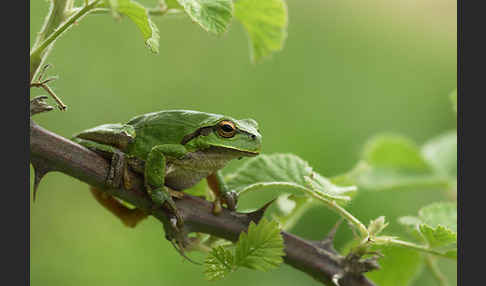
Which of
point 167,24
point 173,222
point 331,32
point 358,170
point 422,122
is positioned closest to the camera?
point 173,222

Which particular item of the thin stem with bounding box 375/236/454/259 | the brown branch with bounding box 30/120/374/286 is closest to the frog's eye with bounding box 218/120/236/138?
the brown branch with bounding box 30/120/374/286

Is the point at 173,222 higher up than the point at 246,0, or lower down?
lower down

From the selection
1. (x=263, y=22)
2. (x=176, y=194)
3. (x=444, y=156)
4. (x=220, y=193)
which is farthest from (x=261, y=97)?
(x=176, y=194)

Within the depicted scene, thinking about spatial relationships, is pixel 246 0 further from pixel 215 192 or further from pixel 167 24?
pixel 167 24

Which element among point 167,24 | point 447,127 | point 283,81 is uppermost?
point 167,24

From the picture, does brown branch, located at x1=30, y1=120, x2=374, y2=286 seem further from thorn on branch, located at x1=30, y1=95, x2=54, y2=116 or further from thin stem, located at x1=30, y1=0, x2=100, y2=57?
thin stem, located at x1=30, y1=0, x2=100, y2=57

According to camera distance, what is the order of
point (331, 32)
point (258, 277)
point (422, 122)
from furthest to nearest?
point (331, 32) → point (422, 122) → point (258, 277)

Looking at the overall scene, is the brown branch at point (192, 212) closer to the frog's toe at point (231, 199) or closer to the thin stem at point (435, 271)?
the frog's toe at point (231, 199)

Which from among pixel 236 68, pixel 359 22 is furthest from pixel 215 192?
pixel 359 22
